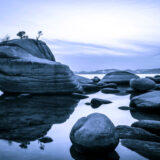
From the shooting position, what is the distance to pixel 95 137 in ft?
9.27

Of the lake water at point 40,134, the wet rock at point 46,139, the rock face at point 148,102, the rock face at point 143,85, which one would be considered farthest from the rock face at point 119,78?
the wet rock at point 46,139

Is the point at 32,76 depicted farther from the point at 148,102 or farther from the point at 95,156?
the point at 95,156

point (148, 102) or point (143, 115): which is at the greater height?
point (148, 102)

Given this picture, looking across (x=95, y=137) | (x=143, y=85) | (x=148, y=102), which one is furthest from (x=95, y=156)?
(x=143, y=85)

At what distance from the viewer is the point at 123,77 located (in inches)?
674

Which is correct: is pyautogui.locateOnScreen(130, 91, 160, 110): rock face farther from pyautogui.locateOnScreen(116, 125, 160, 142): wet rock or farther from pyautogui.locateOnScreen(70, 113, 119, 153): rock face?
pyautogui.locateOnScreen(70, 113, 119, 153): rock face

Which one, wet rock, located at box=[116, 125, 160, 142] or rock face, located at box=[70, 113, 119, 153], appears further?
wet rock, located at box=[116, 125, 160, 142]

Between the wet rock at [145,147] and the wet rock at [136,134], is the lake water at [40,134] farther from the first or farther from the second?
the wet rock at [136,134]

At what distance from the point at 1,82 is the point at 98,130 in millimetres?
7760

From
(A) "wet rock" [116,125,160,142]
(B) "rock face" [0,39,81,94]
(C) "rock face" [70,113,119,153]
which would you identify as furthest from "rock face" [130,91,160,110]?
(B) "rock face" [0,39,81,94]

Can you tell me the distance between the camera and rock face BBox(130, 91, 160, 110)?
5.51m

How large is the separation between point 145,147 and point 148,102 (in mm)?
2969

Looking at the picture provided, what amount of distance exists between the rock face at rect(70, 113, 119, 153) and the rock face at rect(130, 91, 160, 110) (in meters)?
2.90

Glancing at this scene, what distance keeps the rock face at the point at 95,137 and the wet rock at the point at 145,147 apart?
11.6 inches
